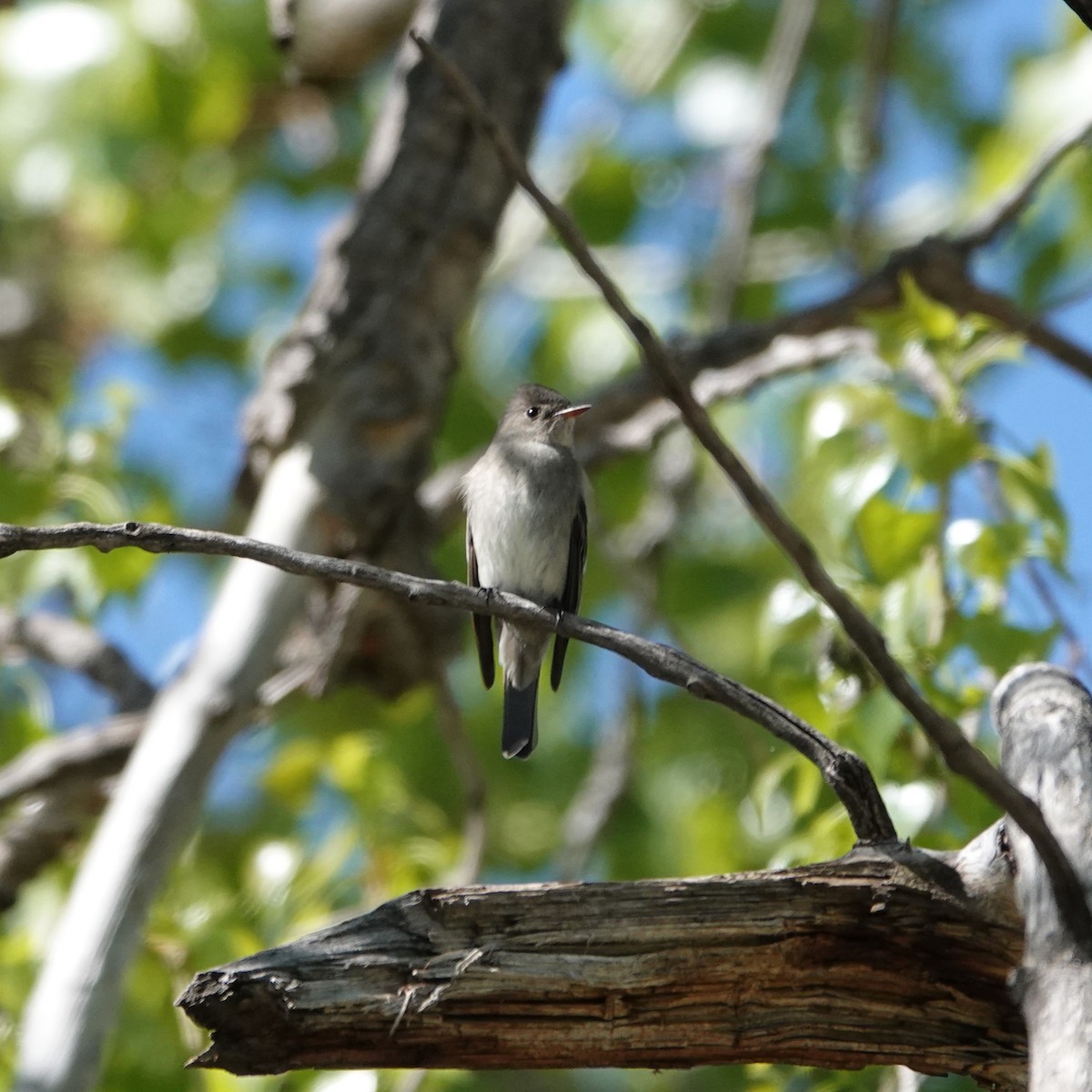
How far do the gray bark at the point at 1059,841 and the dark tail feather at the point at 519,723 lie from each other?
2240mm

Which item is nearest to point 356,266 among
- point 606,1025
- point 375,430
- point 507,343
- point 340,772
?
point 375,430

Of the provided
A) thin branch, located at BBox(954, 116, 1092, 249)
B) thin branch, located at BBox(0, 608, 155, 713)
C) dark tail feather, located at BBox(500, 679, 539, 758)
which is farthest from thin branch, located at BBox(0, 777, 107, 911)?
thin branch, located at BBox(954, 116, 1092, 249)

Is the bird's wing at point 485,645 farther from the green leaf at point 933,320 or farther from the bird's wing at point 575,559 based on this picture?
the green leaf at point 933,320

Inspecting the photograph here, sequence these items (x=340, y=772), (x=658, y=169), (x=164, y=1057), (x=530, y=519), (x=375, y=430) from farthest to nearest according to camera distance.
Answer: (x=658, y=169) → (x=530, y=519) → (x=340, y=772) → (x=375, y=430) → (x=164, y=1057)

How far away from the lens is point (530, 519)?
531 centimetres

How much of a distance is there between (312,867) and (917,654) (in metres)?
1.99

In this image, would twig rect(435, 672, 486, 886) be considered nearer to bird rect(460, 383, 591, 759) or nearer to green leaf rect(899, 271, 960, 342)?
bird rect(460, 383, 591, 759)

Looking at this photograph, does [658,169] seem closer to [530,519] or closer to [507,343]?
[507,343]

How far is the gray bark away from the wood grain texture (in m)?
0.17

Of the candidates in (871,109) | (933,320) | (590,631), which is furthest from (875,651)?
(871,109)

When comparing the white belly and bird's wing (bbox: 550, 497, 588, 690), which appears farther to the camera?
bird's wing (bbox: 550, 497, 588, 690)

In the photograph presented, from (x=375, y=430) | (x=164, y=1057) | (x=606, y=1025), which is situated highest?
(x=375, y=430)

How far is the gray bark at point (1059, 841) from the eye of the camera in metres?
2.11

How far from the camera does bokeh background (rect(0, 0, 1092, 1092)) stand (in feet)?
12.3
